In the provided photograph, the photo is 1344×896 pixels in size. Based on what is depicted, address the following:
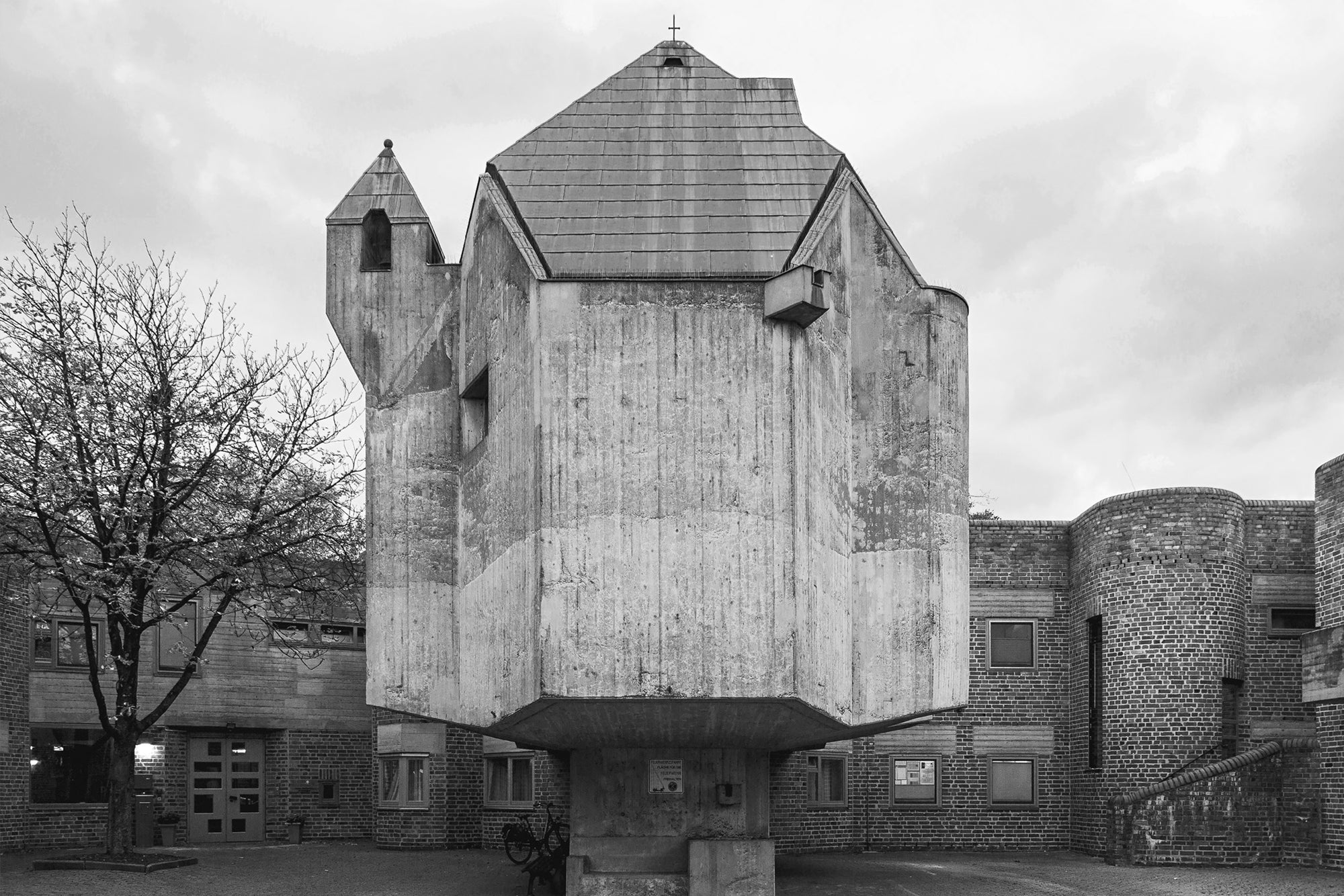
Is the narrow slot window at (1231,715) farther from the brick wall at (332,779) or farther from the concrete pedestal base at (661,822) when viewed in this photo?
the brick wall at (332,779)

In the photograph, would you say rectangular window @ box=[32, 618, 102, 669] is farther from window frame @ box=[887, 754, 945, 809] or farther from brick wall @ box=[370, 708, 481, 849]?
window frame @ box=[887, 754, 945, 809]

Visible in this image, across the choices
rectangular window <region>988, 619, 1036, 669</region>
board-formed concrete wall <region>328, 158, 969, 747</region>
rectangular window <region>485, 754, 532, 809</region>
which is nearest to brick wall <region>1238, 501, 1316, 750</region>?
rectangular window <region>988, 619, 1036, 669</region>

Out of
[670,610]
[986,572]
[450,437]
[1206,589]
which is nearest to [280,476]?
[450,437]

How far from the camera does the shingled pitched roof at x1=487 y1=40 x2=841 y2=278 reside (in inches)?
739

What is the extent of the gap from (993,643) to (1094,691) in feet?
7.04

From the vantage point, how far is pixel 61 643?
28.4 meters

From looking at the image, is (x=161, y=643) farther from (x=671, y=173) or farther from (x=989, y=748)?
(x=989, y=748)

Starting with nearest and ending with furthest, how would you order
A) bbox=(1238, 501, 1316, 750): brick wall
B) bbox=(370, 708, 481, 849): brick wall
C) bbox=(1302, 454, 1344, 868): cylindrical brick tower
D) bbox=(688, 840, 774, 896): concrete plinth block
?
bbox=(688, 840, 774, 896): concrete plinth block
bbox=(1302, 454, 1344, 868): cylindrical brick tower
bbox=(1238, 501, 1316, 750): brick wall
bbox=(370, 708, 481, 849): brick wall

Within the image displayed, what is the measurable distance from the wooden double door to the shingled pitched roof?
50.9ft

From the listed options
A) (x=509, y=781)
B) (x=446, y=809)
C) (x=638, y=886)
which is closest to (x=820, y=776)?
(x=509, y=781)

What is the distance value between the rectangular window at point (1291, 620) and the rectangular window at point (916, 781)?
267 inches

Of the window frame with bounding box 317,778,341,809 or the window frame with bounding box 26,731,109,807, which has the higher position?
the window frame with bounding box 26,731,109,807

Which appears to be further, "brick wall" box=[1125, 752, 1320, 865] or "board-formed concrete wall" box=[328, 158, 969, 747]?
"brick wall" box=[1125, 752, 1320, 865]

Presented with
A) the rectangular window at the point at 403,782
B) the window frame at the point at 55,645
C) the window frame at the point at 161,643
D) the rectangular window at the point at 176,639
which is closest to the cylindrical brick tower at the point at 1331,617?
the rectangular window at the point at 403,782
